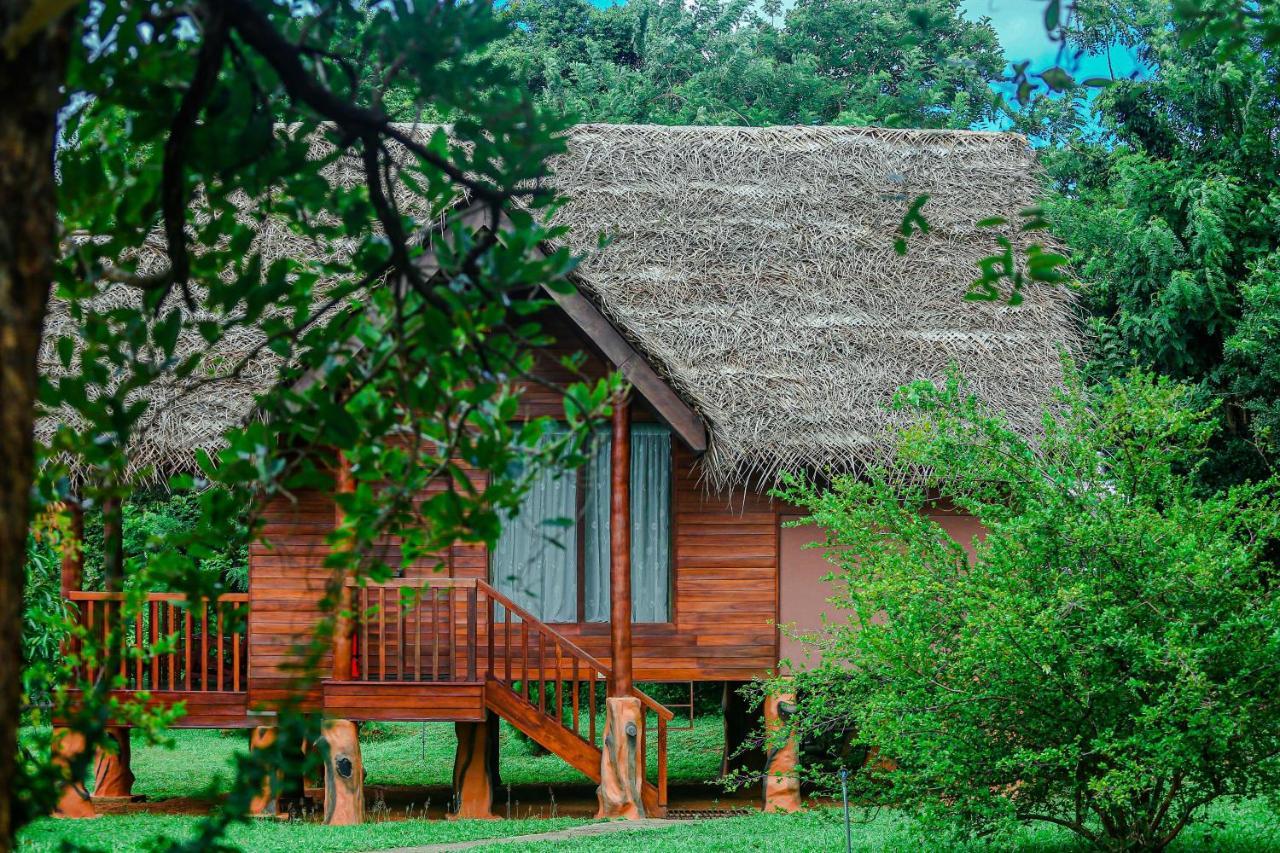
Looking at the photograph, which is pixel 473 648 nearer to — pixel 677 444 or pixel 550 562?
pixel 550 562

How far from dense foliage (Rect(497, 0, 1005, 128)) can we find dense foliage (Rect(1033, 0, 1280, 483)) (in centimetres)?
548

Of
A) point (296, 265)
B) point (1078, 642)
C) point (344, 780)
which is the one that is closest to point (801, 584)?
point (344, 780)

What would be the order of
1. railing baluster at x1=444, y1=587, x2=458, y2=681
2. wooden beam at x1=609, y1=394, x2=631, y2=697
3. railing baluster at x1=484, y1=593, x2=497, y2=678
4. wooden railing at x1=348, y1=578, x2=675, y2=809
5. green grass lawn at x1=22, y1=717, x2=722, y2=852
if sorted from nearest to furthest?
green grass lawn at x1=22, y1=717, x2=722, y2=852 < railing baluster at x1=484, y1=593, x2=497, y2=678 < railing baluster at x1=444, y1=587, x2=458, y2=681 < wooden railing at x1=348, y1=578, x2=675, y2=809 < wooden beam at x1=609, y1=394, x2=631, y2=697

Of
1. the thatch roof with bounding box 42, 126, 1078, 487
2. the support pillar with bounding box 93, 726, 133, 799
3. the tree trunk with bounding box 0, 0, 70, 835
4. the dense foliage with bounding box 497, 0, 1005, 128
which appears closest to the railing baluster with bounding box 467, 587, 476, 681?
the thatch roof with bounding box 42, 126, 1078, 487

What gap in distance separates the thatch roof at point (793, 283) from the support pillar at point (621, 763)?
6.90 feet

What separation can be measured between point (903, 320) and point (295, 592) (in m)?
6.53

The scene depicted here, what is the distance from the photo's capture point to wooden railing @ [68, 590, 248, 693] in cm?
329

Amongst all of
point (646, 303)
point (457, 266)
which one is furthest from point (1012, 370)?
point (457, 266)

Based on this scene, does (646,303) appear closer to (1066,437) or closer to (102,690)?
(1066,437)

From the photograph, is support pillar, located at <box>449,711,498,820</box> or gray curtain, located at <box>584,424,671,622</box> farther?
gray curtain, located at <box>584,424,671,622</box>

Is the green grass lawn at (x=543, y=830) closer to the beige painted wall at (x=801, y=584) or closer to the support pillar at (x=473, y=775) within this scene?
the support pillar at (x=473, y=775)

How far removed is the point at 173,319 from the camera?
9.14 feet

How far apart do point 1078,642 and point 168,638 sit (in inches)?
188

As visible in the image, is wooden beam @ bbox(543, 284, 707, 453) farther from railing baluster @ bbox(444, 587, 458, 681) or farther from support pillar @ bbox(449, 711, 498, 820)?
support pillar @ bbox(449, 711, 498, 820)
